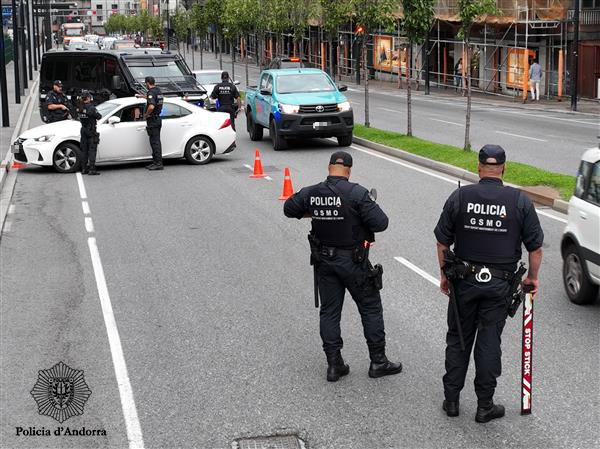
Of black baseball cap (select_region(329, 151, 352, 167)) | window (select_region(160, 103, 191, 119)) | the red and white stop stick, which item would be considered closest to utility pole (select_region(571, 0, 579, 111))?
window (select_region(160, 103, 191, 119))

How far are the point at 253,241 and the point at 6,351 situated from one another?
5170 millimetres

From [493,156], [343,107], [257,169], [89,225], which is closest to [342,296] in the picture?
[493,156]

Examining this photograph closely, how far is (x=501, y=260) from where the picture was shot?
6.95 metres

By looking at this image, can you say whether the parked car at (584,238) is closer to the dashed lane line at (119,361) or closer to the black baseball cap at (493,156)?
the black baseball cap at (493,156)

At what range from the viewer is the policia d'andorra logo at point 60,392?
756 cm

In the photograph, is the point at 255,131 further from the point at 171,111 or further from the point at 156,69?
the point at 171,111

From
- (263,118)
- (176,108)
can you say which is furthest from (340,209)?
(263,118)

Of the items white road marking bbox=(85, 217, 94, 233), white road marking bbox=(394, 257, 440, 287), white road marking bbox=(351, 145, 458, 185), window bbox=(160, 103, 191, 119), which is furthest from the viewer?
window bbox=(160, 103, 191, 119)

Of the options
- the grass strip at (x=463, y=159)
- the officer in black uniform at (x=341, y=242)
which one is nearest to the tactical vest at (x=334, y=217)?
the officer in black uniform at (x=341, y=242)

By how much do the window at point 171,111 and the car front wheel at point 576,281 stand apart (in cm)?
1307

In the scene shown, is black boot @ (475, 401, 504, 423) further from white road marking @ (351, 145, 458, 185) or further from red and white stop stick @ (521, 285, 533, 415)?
white road marking @ (351, 145, 458, 185)

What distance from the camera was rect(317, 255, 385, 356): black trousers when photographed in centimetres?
775

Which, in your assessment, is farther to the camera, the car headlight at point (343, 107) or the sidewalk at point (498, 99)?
the sidewalk at point (498, 99)

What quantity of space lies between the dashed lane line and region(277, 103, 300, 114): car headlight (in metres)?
11.7
